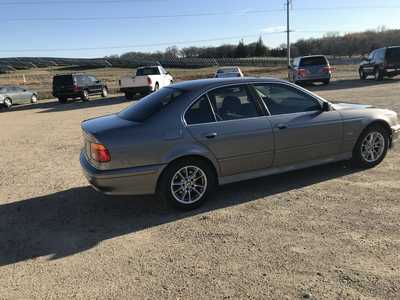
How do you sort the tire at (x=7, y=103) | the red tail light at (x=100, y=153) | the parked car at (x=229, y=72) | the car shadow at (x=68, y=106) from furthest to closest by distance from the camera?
1. the parked car at (x=229, y=72)
2. the tire at (x=7, y=103)
3. the car shadow at (x=68, y=106)
4. the red tail light at (x=100, y=153)

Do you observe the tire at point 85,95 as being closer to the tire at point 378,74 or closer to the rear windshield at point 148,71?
the rear windshield at point 148,71

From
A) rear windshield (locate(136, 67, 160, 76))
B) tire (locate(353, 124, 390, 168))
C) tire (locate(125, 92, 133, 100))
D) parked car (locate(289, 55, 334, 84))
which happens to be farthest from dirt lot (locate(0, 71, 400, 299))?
rear windshield (locate(136, 67, 160, 76))

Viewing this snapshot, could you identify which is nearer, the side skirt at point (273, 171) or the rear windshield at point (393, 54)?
the side skirt at point (273, 171)

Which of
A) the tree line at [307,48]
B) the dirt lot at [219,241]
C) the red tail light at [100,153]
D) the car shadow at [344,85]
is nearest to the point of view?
the dirt lot at [219,241]

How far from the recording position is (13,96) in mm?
26641

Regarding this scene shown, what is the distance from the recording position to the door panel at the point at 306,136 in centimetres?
589

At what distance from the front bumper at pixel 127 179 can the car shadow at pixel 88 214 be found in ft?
1.32

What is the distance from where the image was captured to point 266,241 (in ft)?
14.6

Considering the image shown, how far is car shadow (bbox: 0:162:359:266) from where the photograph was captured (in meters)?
4.73

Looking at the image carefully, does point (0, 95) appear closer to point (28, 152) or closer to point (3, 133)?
point (3, 133)

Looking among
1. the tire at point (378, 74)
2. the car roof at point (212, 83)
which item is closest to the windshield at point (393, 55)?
the tire at point (378, 74)

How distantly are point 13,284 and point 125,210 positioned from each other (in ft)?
6.45

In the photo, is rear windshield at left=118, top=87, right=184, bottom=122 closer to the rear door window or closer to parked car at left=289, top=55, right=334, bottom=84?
the rear door window

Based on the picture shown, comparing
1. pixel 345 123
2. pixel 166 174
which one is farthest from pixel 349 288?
pixel 345 123
